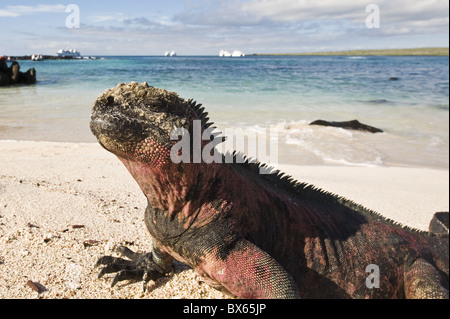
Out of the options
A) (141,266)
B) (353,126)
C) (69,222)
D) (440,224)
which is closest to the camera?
(141,266)

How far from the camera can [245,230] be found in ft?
8.32

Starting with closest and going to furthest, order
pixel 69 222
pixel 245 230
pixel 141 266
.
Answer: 1. pixel 245 230
2. pixel 141 266
3. pixel 69 222

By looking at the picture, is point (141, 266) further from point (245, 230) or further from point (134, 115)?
point (134, 115)

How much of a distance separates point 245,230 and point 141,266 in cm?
100

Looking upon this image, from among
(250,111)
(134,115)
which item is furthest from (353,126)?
(134,115)

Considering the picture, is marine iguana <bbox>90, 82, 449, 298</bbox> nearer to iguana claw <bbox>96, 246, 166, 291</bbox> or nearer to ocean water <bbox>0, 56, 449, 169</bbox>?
iguana claw <bbox>96, 246, 166, 291</bbox>

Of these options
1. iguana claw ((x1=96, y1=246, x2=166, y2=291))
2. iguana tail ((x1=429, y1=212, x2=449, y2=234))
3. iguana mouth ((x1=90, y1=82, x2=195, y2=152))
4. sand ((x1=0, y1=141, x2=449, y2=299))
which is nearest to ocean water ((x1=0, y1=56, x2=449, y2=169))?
sand ((x1=0, y1=141, x2=449, y2=299))

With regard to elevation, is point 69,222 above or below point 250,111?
below

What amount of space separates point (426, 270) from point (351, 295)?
2.23ft

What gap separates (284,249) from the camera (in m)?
2.77

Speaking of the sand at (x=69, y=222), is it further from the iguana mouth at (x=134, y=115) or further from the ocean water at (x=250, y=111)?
the iguana mouth at (x=134, y=115)

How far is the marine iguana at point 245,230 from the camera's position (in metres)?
2.13

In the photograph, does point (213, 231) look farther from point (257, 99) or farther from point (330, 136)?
point (257, 99)

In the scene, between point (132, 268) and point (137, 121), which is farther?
point (132, 268)
